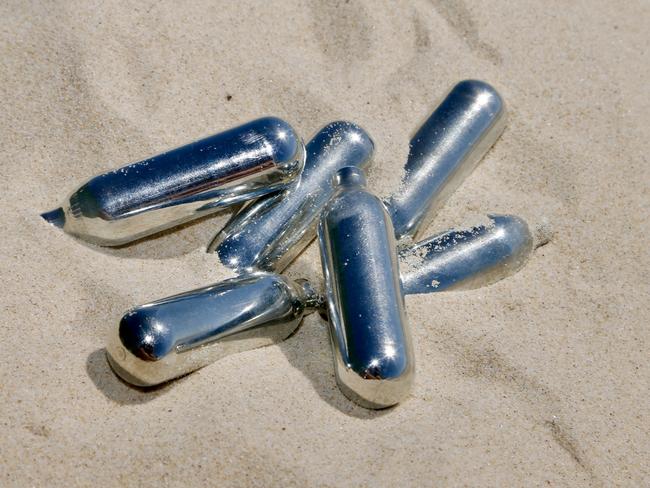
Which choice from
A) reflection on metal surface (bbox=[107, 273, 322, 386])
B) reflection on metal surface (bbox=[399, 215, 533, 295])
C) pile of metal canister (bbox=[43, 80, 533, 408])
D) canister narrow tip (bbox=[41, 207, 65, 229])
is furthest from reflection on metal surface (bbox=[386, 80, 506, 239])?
canister narrow tip (bbox=[41, 207, 65, 229])

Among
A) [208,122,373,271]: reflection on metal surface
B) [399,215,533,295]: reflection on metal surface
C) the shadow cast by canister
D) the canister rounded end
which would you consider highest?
the canister rounded end

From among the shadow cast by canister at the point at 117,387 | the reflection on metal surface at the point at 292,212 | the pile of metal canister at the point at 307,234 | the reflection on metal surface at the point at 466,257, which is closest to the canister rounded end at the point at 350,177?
the pile of metal canister at the point at 307,234

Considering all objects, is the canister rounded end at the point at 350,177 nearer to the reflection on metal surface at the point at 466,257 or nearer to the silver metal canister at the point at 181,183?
the silver metal canister at the point at 181,183

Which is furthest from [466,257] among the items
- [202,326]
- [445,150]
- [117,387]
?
[117,387]

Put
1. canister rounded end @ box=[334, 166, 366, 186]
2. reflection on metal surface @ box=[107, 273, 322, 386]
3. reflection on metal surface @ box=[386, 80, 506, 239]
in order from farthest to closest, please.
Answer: reflection on metal surface @ box=[386, 80, 506, 239] → canister rounded end @ box=[334, 166, 366, 186] → reflection on metal surface @ box=[107, 273, 322, 386]

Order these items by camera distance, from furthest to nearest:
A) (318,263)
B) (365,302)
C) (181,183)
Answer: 1. (318,263)
2. (181,183)
3. (365,302)

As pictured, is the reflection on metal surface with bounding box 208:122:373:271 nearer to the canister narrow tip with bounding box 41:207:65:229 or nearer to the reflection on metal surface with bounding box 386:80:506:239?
the reflection on metal surface with bounding box 386:80:506:239

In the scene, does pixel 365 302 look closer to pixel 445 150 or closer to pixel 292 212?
pixel 292 212
